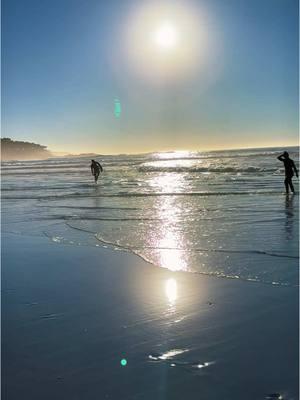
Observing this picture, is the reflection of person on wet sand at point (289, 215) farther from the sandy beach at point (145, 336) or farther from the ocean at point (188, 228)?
the sandy beach at point (145, 336)

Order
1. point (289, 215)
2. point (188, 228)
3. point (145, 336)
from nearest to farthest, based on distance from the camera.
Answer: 1. point (145, 336)
2. point (188, 228)
3. point (289, 215)

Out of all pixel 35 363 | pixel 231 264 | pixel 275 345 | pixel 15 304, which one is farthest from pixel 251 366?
pixel 231 264

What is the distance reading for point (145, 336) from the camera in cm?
443

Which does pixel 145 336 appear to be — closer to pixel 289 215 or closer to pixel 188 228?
pixel 188 228

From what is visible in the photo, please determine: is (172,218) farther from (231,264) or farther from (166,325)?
(166,325)

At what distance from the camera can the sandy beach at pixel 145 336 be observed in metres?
3.50

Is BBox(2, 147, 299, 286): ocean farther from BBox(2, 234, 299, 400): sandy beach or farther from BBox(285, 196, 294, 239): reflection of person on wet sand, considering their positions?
BBox(2, 234, 299, 400): sandy beach

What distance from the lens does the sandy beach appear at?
3.50 metres

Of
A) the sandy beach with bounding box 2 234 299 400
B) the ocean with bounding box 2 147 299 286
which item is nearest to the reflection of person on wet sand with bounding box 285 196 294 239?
the ocean with bounding box 2 147 299 286

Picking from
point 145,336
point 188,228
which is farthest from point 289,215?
point 145,336

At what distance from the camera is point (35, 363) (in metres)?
3.93

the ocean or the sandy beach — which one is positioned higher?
the ocean

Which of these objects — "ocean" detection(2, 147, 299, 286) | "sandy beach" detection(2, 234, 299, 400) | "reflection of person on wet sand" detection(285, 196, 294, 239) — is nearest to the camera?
"sandy beach" detection(2, 234, 299, 400)

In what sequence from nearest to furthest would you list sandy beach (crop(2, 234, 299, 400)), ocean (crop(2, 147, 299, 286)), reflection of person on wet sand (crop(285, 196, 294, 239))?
1. sandy beach (crop(2, 234, 299, 400))
2. ocean (crop(2, 147, 299, 286))
3. reflection of person on wet sand (crop(285, 196, 294, 239))
